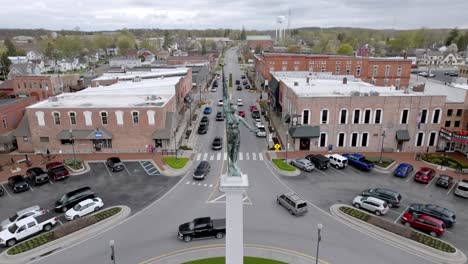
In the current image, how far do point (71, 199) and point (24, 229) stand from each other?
497 cm

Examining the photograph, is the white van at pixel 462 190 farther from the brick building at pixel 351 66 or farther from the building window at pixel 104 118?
the brick building at pixel 351 66

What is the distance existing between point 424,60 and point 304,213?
146 metres

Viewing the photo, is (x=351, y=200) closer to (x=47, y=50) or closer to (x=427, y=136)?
(x=427, y=136)

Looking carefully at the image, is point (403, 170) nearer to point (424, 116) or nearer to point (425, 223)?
point (424, 116)

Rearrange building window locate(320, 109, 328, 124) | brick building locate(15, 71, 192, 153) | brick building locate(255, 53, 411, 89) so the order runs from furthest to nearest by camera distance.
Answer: brick building locate(255, 53, 411, 89) < building window locate(320, 109, 328, 124) < brick building locate(15, 71, 192, 153)

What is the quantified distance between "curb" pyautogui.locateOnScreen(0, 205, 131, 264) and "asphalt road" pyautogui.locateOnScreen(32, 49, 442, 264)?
0.75m

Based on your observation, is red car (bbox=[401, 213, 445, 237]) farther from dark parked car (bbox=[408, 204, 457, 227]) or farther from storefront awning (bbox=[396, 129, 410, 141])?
storefront awning (bbox=[396, 129, 410, 141])

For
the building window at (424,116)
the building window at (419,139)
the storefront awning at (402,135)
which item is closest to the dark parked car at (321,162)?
the storefront awning at (402,135)

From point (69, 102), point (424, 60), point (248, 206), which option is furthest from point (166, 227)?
point (424, 60)

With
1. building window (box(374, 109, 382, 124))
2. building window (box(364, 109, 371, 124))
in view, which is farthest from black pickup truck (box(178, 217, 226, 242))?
building window (box(374, 109, 382, 124))

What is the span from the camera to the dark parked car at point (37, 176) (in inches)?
1340

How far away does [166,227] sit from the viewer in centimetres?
2566

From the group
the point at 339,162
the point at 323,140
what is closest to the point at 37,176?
the point at 339,162

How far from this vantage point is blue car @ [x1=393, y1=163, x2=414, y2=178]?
3625cm
